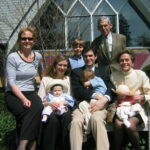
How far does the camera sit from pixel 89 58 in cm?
614

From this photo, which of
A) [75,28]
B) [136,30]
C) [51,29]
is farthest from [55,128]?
[136,30]

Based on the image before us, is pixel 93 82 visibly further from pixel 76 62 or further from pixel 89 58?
pixel 76 62

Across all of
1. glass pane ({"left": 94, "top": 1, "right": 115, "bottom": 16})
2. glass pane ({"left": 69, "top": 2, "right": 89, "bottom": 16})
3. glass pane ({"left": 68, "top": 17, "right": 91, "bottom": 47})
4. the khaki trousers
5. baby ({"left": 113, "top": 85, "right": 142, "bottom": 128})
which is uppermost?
glass pane ({"left": 94, "top": 1, "right": 115, "bottom": 16})

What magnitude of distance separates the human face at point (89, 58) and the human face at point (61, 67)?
1.06ft

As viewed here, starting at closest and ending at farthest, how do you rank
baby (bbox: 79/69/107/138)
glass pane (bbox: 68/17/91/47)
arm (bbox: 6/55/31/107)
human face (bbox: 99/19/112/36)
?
1. arm (bbox: 6/55/31/107)
2. baby (bbox: 79/69/107/138)
3. human face (bbox: 99/19/112/36)
4. glass pane (bbox: 68/17/91/47)

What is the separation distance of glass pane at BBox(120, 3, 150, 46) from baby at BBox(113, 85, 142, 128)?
928 centimetres

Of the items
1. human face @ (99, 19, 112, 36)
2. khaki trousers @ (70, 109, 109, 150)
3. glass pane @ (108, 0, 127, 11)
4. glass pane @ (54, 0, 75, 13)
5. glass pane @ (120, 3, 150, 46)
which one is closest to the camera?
khaki trousers @ (70, 109, 109, 150)

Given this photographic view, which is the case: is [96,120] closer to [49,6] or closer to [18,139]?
[18,139]

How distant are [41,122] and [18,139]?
0.43 m

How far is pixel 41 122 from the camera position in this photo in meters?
5.73

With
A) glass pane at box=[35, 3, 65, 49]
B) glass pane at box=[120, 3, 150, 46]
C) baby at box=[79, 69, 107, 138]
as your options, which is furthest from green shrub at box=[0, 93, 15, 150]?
glass pane at box=[120, 3, 150, 46]

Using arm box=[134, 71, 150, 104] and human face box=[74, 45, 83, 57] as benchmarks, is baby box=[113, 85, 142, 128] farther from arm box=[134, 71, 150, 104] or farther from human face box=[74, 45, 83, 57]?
human face box=[74, 45, 83, 57]

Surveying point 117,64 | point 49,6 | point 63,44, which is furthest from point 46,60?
point 117,64

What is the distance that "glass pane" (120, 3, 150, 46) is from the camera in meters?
14.8
